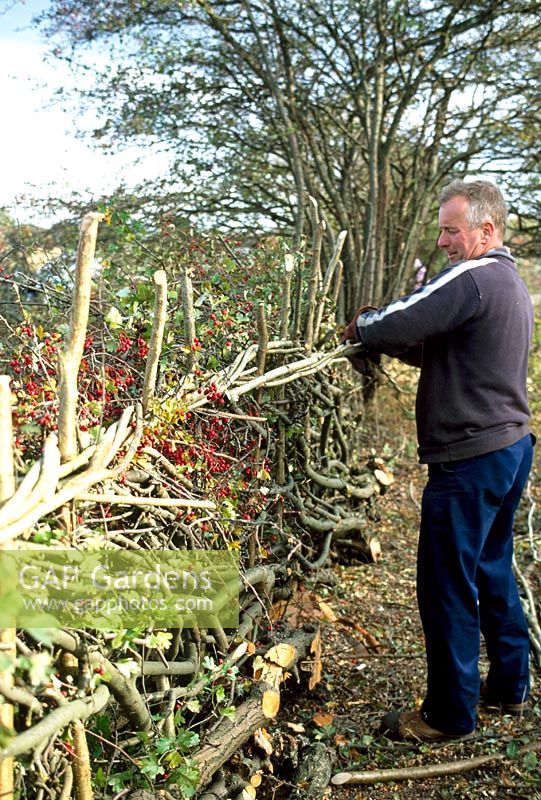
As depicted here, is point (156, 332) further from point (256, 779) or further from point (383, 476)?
point (383, 476)

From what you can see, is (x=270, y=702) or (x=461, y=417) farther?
(x=461, y=417)

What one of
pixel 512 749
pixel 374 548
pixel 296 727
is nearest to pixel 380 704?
pixel 296 727

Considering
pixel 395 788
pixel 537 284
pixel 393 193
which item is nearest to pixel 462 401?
pixel 395 788

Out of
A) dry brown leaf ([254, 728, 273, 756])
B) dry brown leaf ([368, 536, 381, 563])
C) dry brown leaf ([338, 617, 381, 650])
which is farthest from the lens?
dry brown leaf ([368, 536, 381, 563])

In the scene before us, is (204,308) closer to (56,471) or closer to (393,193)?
(56,471)

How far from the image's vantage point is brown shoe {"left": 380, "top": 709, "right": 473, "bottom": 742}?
3.05 metres

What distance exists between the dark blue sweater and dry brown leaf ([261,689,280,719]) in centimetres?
108

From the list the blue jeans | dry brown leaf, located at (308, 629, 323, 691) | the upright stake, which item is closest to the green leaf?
the blue jeans

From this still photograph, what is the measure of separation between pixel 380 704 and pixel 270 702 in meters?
0.82

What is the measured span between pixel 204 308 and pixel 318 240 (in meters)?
0.73

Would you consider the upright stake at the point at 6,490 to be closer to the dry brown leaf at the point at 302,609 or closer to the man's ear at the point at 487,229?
the dry brown leaf at the point at 302,609

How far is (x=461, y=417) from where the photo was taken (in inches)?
118

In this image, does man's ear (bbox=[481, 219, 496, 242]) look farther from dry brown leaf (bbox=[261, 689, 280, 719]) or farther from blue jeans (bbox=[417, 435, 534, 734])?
dry brown leaf (bbox=[261, 689, 280, 719])

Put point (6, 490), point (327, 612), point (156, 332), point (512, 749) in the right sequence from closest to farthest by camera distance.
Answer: point (6, 490)
point (156, 332)
point (512, 749)
point (327, 612)
